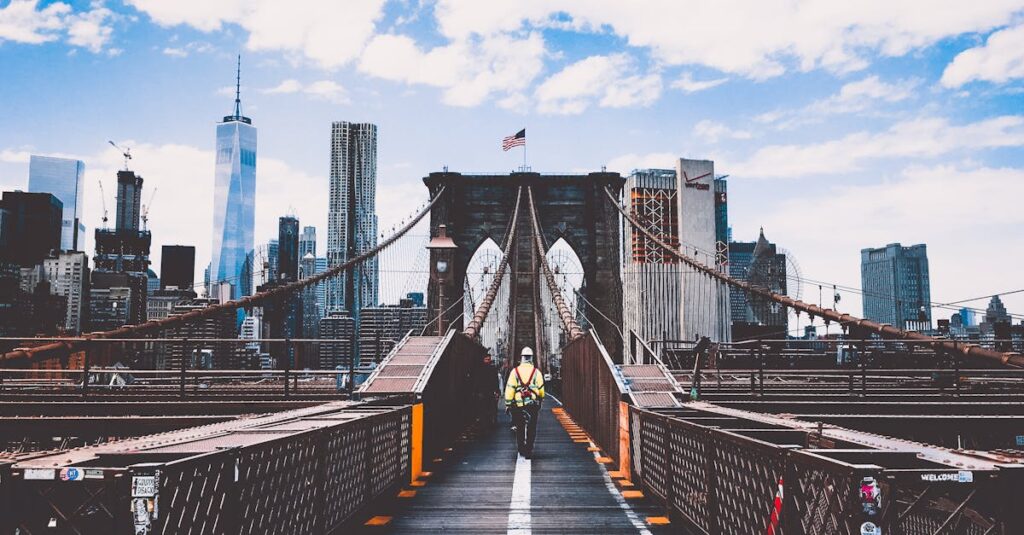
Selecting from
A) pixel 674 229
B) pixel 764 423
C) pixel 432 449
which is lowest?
pixel 432 449

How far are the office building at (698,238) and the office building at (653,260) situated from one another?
6.06 ft

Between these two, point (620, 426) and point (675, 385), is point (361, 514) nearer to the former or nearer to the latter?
point (620, 426)

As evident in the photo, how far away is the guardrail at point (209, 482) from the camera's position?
12.9ft

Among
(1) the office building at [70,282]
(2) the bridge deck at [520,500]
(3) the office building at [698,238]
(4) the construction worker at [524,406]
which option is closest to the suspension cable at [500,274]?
(4) the construction worker at [524,406]

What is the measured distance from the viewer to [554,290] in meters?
33.8

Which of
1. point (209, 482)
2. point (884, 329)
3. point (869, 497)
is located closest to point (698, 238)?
point (884, 329)

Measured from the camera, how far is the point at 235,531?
4.78 m

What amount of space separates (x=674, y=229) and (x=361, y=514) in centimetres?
14742

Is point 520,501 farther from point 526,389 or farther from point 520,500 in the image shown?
point 526,389

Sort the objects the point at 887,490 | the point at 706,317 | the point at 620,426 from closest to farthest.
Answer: the point at 887,490, the point at 620,426, the point at 706,317

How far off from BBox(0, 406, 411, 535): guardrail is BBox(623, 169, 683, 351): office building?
103 m

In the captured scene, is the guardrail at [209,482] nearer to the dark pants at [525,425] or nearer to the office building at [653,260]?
the dark pants at [525,425]

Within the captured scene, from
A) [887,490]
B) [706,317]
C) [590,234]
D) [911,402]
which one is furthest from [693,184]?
[887,490]

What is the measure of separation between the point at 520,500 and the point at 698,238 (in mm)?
Answer: 145639
